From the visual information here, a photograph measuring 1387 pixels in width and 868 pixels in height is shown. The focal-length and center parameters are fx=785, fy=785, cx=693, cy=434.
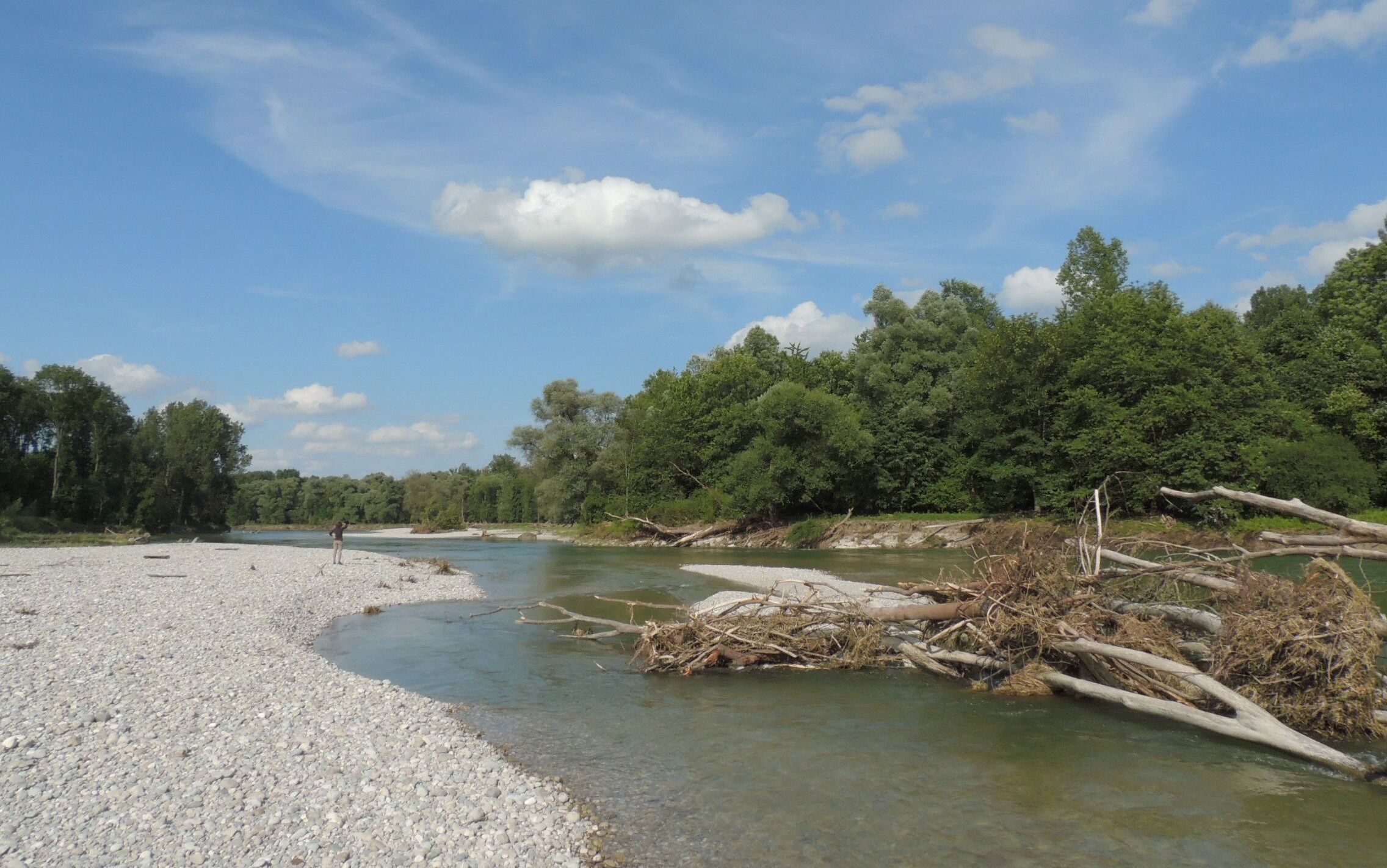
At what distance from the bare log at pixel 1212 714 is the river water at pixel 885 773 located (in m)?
0.32

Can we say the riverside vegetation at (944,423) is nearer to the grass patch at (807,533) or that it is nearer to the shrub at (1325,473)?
the shrub at (1325,473)

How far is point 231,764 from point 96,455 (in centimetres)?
8108

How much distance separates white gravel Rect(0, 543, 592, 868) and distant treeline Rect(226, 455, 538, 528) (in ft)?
314

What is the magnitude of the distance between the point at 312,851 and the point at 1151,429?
161 ft

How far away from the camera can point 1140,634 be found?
12031 mm

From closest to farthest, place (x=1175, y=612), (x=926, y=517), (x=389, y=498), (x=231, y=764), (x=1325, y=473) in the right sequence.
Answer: (x=231, y=764)
(x=1175, y=612)
(x=1325, y=473)
(x=926, y=517)
(x=389, y=498)

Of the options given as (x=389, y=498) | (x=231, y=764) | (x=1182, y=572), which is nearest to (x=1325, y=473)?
(x=1182, y=572)

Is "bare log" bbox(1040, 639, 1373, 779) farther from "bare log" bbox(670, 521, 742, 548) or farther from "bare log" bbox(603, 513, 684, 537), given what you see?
"bare log" bbox(603, 513, 684, 537)

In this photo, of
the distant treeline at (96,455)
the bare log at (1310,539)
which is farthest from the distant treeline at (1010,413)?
the distant treeline at (96,455)

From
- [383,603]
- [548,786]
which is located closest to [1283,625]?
[548,786]

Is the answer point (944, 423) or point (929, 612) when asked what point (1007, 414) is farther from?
point (929, 612)

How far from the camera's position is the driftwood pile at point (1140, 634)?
10062mm

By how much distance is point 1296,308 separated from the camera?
57125 mm

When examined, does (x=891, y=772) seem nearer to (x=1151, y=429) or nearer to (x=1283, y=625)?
(x=1283, y=625)
